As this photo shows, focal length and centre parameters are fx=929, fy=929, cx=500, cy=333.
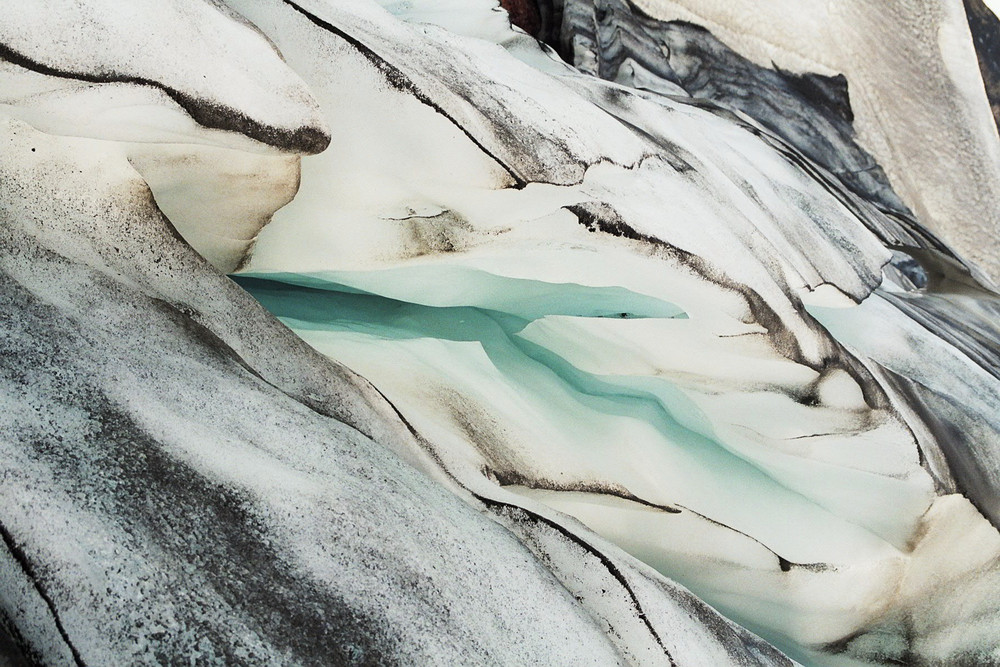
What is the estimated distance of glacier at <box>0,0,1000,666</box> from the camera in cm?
50

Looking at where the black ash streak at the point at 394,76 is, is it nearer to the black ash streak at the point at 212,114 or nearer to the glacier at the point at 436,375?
the glacier at the point at 436,375

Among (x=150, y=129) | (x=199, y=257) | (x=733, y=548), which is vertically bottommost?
(x=733, y=548)

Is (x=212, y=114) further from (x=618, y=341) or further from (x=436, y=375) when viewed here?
(x=618, y=341)

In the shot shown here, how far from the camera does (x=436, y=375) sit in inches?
36.4

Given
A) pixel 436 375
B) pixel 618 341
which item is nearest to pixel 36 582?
pixel 436 375

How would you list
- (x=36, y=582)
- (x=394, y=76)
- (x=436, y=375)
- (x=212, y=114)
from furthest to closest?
(x=436, y=375)
(x=394, y=76)
(x=212, y=114)
(x=36, y=582)

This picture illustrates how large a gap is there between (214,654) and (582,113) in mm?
694

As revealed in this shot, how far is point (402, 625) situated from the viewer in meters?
0.52

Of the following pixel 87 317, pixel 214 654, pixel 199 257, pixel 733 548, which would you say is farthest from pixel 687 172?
pixel 214 654

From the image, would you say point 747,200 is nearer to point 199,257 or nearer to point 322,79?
point 322,79

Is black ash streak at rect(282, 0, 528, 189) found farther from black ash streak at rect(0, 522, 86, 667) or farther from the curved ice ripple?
black ash streak at rect(0, 522, 86, 667)

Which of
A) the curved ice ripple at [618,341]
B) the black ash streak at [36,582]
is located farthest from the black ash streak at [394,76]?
the black ash streak at [36,582]

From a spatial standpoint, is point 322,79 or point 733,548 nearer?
point 322,79

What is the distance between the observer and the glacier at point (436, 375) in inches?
19.7
